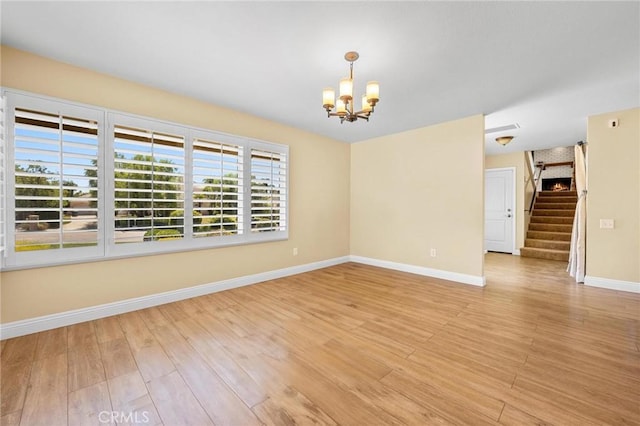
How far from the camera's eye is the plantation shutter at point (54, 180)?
2.30 meters

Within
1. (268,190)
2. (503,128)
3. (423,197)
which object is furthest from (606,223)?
(268,190)

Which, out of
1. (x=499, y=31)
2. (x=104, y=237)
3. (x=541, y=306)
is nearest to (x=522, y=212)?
(x=541, y=306)

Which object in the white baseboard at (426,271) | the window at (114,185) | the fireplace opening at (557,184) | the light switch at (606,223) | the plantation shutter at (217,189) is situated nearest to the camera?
the window at (114,185)

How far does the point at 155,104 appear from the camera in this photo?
10.00ft

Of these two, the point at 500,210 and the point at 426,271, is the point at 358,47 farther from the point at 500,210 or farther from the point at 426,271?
the point at 500,210

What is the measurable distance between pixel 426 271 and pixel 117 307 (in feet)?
14.2

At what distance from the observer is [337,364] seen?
1.93m

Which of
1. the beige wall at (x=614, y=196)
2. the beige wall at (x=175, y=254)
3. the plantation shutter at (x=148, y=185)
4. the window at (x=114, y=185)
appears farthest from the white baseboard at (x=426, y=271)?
the plantation shutter at (x=148, y=185)

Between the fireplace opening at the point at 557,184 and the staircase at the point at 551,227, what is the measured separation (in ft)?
11.1

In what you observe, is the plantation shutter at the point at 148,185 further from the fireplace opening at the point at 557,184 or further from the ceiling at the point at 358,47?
the fireplace opening at the point at 557,184

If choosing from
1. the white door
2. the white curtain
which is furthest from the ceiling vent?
the white door

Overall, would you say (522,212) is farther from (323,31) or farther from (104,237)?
(104,237)

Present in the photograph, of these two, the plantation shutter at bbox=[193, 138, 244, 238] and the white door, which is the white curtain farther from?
the plantation shutter at bbox=[193, 138, 244, 238]

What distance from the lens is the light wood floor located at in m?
1.47
